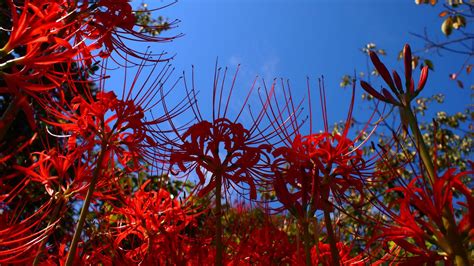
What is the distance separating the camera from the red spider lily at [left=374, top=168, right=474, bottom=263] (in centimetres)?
103

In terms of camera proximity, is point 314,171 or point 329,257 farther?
point 329,257

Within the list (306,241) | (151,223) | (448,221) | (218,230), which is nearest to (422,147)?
(448,221)

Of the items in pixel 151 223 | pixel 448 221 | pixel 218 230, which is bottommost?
pixel 448 221

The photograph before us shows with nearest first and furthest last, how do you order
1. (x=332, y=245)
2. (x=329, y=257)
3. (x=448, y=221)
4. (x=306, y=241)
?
1. (x=448, y=221)
2. (x=332, y=245)
3. (x=306, y=241)
4. (x=329, y=257)

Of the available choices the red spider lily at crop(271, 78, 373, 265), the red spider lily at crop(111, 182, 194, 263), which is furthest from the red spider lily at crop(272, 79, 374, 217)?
the red spider lily at crop(111, 182, 194, 263)

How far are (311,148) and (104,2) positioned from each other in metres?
0.87

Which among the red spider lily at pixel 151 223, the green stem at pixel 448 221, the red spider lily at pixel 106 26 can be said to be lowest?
the green stem at pixel 448 221

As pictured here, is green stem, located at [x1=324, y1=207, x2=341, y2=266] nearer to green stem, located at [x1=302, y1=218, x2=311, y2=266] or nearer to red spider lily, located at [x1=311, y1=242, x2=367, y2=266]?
green stem, located at [x1=302, y1=218, x2=311, y2=266]

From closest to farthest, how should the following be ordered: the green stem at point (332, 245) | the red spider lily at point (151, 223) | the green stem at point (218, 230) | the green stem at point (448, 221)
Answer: the green stem at point (448, 221) → the green stem at point (332, 245) → the green stem at point (218, 230) → the red spider lily at point (151, 223)

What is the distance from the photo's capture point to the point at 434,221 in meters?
1.08

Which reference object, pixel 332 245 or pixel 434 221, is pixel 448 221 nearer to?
pixel 434 221

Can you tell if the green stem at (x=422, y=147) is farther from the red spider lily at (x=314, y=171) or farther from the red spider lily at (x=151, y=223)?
the red spider lily at (x=151, y=223)

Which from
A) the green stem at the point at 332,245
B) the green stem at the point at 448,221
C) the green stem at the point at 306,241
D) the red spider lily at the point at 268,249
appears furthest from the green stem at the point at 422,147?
the red spider lily at the point at 268,249

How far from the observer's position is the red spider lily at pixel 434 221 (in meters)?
1.03
